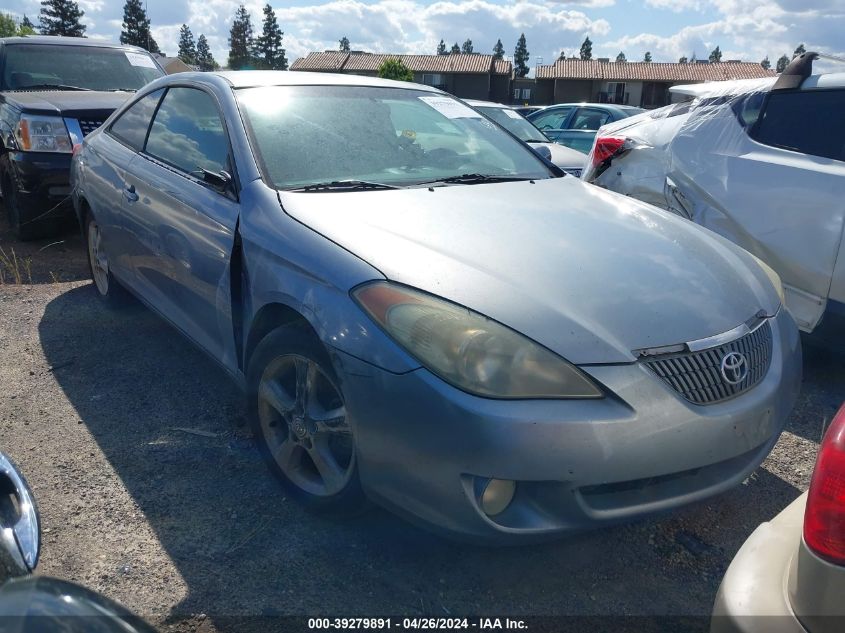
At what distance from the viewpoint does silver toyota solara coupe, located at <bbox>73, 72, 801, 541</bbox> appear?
1975 millimetres

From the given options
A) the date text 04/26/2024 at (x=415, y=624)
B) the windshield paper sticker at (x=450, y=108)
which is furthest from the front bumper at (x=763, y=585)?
the windshield paper sticker at (x=450, y=108)

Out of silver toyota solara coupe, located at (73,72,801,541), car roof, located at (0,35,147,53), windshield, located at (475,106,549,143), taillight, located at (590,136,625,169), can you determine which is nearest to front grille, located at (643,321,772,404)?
silver toyota solara coupe, located at (73,72,801,541)

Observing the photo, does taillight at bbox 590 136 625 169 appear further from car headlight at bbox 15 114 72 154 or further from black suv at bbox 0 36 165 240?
car headlight at bbox 15 114 72 154

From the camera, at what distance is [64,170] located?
19.9 ft

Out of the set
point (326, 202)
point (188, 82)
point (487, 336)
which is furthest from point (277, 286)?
point (188, 82)

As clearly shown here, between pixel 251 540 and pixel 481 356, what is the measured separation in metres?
1.14

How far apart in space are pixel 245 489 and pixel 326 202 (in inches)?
45.8

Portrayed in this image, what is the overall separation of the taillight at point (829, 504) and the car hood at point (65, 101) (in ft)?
20.6

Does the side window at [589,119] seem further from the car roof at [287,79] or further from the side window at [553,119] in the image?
the car roof at [287,79]

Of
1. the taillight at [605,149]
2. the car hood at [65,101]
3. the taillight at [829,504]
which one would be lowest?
the taillight at [829,504]

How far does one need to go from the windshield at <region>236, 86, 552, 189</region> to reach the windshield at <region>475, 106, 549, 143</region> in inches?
187

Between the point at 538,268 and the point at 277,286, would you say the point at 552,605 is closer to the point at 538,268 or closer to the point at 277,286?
the point at 538,268

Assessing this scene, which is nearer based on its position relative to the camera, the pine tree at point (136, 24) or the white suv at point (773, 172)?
the white suv at point (773, 172)

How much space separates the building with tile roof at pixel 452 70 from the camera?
53.4m
